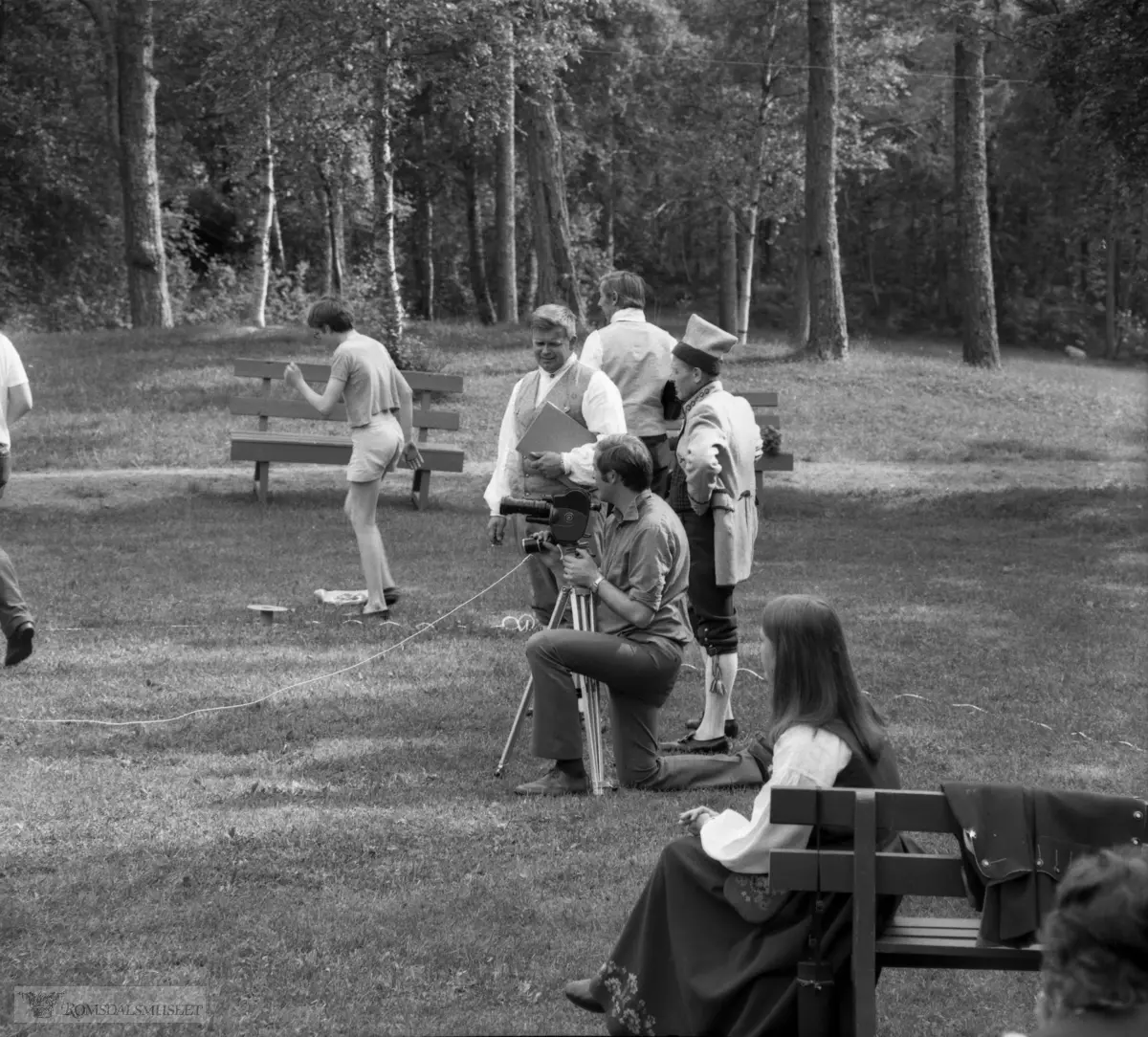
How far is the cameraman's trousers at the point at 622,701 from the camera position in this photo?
631 cm

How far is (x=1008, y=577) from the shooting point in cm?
1237

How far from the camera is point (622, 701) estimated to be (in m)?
6.42

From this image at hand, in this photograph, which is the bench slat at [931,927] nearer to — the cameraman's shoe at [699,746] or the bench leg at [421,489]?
the cameraman's shoe at [699,746]

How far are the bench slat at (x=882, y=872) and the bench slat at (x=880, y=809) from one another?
79mm

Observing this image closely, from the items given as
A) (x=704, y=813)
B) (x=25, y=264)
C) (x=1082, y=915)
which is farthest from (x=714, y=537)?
(x=25, y=264)

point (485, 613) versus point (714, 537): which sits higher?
point (714, 537)

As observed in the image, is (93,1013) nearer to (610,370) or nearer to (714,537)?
(714,537)

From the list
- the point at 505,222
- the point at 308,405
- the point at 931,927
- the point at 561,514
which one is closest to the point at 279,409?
the point at 308,405

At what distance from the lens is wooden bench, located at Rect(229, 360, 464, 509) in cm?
1466

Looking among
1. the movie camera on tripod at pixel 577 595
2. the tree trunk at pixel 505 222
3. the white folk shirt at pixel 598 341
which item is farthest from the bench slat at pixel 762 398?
the tree trunk at pixel 505 222

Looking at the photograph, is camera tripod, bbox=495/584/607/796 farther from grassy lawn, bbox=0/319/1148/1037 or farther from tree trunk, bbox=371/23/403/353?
tree trunk, bbox=371/23/403/353

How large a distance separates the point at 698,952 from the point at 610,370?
5255mm

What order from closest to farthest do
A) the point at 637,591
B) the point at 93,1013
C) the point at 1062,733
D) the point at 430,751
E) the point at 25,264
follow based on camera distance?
the point at 93,1013 → the point at 637,591 → the point at 430,751 → the point at 1062,733 → the point at 25,264

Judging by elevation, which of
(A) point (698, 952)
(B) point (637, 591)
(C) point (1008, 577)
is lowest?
(C) point (1008, 577)
